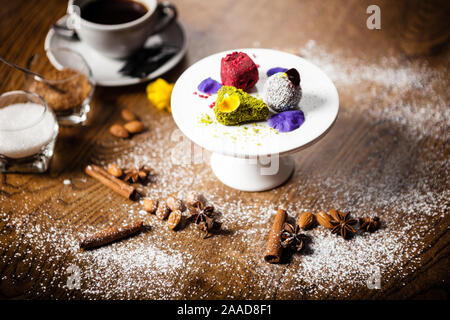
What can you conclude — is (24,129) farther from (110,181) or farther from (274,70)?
(274,70)

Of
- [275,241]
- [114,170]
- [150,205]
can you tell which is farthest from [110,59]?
[275,241]

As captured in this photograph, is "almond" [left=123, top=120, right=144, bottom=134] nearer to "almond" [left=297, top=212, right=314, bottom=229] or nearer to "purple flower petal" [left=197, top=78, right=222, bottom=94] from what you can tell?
"purple flower petal" [left=197, top=78, right=222, bottom=94]

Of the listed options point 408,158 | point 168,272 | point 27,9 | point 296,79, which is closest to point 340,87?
point 408,158

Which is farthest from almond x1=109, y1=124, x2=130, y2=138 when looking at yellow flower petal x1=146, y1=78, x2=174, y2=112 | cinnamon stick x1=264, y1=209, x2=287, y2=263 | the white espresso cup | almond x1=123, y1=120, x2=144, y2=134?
cinnamon stick x1=264, y1=209, x2=287, y2=263

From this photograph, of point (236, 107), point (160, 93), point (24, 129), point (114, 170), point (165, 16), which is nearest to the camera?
point (236, 107)

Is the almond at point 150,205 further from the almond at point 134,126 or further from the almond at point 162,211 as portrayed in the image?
the almond at point 134,126
